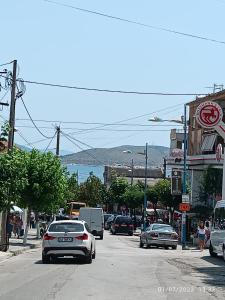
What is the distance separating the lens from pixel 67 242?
73.7 feet

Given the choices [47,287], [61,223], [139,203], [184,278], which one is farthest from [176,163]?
[47,287]

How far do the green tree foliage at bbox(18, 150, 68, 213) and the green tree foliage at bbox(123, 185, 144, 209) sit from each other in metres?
51.6

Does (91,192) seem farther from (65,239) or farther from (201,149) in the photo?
(65,239)

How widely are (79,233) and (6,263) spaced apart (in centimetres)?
303

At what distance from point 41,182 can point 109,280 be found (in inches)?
790

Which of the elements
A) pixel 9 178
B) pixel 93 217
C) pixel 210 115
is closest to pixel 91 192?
pixel 93 217

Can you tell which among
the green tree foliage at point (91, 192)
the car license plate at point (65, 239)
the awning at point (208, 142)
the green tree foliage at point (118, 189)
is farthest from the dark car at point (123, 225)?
the green tree foliage at point (91, 192)

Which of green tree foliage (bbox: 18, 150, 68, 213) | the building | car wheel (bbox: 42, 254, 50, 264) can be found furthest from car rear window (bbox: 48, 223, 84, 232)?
the building

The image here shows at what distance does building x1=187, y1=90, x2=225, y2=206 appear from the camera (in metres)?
56.2

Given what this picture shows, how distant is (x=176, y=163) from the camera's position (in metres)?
60.8

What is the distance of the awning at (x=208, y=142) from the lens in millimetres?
58794

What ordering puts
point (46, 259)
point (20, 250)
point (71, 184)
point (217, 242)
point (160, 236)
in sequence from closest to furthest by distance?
point (46, 259), point (217, 242), point (20, 250), point (160, 236), point (71, 184)

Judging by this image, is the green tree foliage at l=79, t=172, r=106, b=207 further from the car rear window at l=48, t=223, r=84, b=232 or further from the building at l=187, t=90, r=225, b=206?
the car rear window at l=48, t=223, r=84, b=232

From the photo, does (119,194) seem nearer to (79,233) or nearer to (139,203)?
(139,203)
